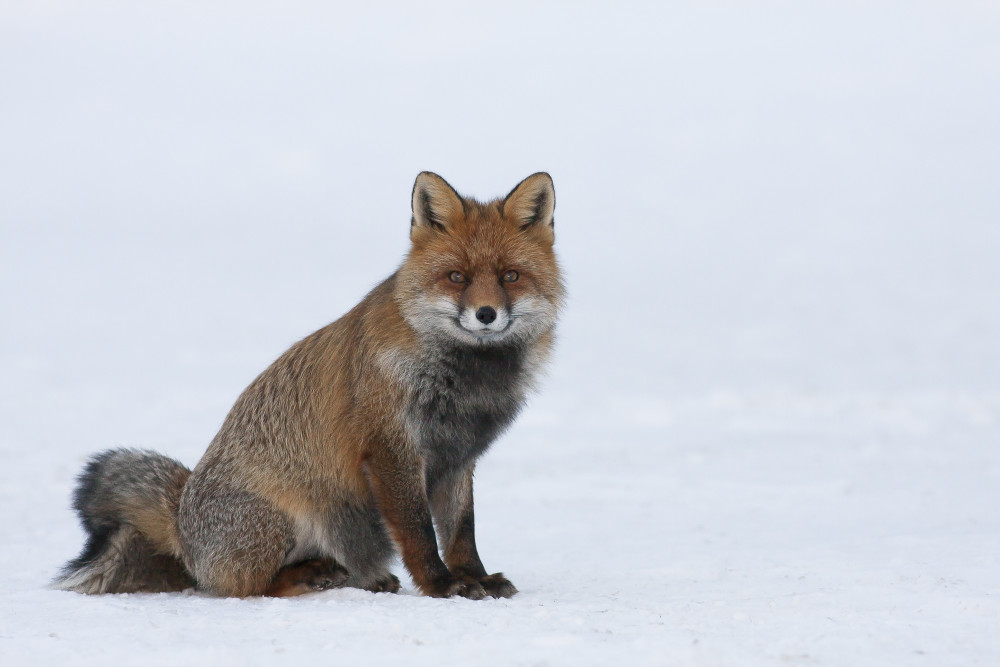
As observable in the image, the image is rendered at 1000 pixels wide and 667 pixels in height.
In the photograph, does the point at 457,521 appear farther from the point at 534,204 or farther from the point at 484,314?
the point at 534,204

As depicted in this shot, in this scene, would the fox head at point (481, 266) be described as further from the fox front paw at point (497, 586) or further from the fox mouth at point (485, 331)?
the fox front paw at point (497, 586)

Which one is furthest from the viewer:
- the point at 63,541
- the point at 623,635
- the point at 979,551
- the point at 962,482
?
the point at 962,482

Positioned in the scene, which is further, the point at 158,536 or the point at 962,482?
the point at 962,482

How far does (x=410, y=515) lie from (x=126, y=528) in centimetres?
189

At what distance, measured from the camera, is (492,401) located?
18.4 ft

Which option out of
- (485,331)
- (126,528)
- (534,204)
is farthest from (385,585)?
(534,204)

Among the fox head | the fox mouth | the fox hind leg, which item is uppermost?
the fox head

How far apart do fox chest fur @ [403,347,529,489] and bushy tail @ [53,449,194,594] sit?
5.80 ft

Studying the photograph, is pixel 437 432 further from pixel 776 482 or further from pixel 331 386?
pixel 776 482

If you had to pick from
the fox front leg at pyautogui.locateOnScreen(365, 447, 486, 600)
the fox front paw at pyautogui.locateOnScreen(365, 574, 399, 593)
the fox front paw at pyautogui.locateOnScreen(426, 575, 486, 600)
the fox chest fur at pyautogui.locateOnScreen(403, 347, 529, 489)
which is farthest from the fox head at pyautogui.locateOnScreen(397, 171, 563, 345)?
the fox front paw at pyautogui.locateOnScreen(365, 574, 399, 593)

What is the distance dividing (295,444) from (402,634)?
1.86 m

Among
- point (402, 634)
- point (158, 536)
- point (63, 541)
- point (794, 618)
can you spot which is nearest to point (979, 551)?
point (794, 618)

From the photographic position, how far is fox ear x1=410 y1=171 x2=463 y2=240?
225 inches

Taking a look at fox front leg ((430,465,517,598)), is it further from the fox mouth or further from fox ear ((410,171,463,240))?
fox ear ((410,171,463,240))
